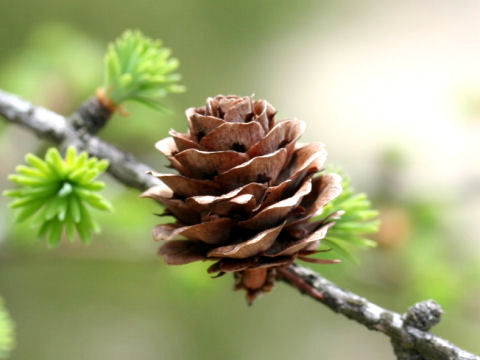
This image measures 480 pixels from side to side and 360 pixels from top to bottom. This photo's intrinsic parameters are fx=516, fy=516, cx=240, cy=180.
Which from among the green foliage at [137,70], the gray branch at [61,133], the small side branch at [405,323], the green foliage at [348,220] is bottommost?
the small side branch at [405,323]

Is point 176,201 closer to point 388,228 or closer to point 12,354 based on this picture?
point 388,228

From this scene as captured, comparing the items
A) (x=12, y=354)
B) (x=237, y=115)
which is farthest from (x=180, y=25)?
(x=237, y=115)

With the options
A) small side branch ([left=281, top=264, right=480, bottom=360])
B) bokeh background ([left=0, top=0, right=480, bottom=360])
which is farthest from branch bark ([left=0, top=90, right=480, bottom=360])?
bokeh background ([left=0, top=0, right=480, bottom=360])

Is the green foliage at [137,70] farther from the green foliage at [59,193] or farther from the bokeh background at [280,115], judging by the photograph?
the bokeh background at [280,115]

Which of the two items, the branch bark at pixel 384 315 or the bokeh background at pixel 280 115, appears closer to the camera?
the branch bark at pixel 384 315

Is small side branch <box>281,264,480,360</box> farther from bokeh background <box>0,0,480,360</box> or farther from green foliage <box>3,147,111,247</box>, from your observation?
bokeh background <box>0,0,480,360</box>

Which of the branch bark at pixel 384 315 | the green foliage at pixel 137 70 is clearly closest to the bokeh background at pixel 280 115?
the green foliage at pixel 137 70
